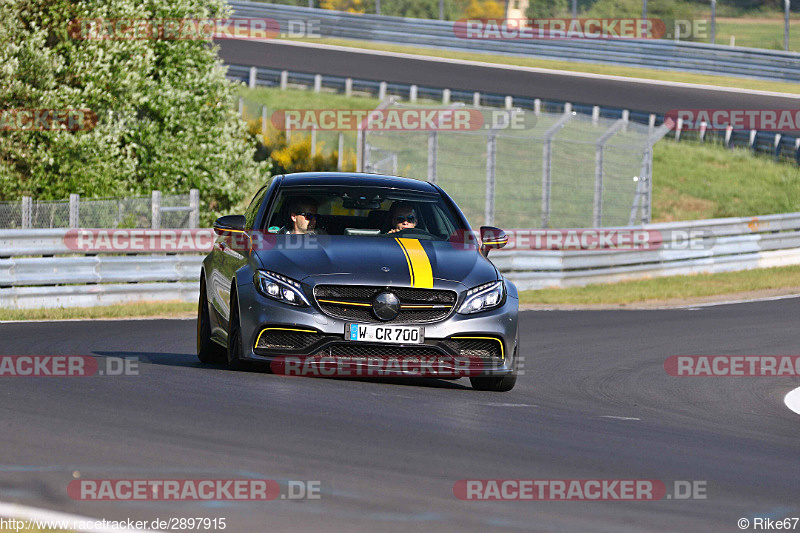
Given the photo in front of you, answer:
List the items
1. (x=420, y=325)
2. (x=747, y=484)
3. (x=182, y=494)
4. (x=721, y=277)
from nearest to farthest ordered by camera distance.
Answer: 1. (x=182, y=494)
2. (x=747, y=484)
3. (x=420, y=325)
4. (x=721, y=277)

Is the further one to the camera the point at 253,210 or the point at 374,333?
the point at 253,210

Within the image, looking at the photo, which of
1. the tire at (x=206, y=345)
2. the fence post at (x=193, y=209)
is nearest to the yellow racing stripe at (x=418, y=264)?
the tire at (x=206, y=345)

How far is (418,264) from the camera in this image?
9562 millimetres

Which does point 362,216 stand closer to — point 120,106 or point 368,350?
point 368,350

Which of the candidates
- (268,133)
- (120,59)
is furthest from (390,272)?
(268,133)

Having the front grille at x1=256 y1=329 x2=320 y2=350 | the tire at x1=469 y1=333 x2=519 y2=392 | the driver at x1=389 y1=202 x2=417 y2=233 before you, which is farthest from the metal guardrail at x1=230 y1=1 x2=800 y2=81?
the front grille at x1=256 y1=329 x2=320 y2=350

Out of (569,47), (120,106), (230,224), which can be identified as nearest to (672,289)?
(120,106)

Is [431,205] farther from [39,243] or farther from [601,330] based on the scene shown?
[39,243]

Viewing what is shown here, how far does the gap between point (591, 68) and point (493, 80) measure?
4507 millimetres

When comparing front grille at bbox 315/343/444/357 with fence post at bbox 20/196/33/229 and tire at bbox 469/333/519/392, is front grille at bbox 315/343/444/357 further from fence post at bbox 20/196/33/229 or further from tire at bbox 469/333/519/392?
fence post at bbox 20/196/33/229

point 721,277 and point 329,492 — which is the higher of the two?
point 329,492

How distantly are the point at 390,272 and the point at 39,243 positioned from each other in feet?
32.7

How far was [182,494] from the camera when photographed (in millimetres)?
5711

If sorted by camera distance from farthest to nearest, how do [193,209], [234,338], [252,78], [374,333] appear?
[252,78]
[193,209]
[234,338]
[374,333]
